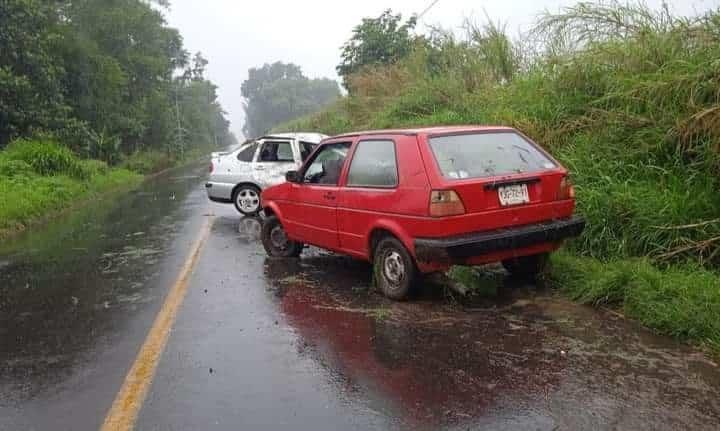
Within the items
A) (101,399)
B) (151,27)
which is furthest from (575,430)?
(151,27)

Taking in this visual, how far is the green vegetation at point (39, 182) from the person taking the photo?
44.3ft

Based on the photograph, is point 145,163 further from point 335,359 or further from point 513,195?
point 335,359

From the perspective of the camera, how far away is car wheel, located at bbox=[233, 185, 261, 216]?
1279cm

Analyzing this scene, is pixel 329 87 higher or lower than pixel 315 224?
higher

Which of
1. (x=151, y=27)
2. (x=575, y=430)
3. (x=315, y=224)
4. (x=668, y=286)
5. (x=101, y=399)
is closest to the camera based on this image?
(x=575, y=430)

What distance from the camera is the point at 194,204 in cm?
1566

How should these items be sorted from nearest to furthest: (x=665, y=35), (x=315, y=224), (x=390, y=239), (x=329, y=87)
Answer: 1. (x=390, y=239)
2. (x=315, y=224)
3. (x=665, y=35)
4. (x=329, y=87)

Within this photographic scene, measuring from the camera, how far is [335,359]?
455 centimetres

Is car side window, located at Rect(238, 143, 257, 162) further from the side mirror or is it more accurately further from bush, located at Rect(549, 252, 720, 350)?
bush, located at Rect(549, 252, 720, 350)

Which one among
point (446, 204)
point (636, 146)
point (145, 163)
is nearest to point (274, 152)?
point (636, 146)

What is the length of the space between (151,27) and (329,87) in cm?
10392

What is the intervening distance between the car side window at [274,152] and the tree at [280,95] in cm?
9764

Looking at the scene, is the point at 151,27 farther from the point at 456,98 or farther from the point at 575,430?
the point at 575,430

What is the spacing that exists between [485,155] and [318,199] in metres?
2.08
